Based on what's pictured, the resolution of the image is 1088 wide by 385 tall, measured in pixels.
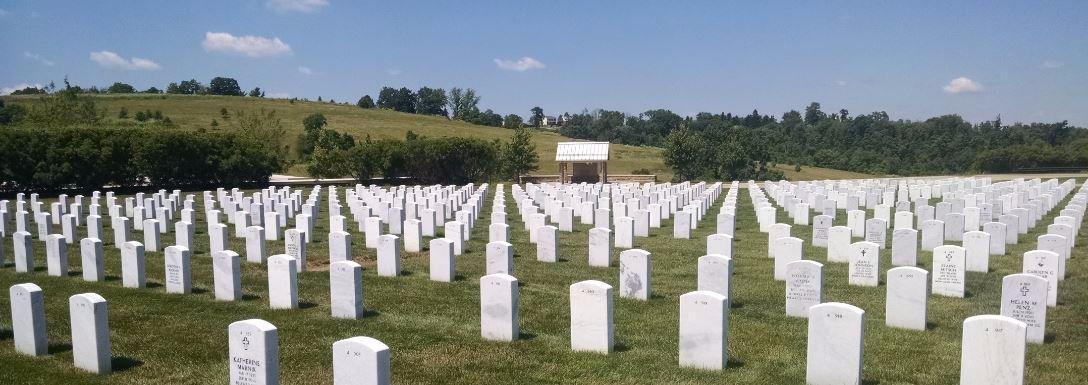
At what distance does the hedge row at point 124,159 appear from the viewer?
36.6 metres

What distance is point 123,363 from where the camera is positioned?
323 inches

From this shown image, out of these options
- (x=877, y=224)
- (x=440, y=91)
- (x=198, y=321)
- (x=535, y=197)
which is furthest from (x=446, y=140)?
(x=440, y=91)

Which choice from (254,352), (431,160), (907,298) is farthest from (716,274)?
(431,160)

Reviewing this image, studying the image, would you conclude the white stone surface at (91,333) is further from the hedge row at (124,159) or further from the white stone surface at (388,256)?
the hedge row at (124,159)

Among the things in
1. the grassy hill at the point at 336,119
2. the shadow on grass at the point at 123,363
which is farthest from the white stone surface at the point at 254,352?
the grassy hill at the point at 336,119

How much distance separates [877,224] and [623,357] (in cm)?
971

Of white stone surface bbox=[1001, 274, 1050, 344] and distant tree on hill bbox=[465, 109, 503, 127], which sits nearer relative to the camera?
white stone surface bbox=[1001, 274, 1050, 344]

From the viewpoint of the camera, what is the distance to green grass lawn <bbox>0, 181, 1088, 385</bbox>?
305 inches

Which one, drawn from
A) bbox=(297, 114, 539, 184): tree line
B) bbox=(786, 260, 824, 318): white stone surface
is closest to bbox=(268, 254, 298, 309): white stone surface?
bbox=(786, 260, 824, 318): white stone surface

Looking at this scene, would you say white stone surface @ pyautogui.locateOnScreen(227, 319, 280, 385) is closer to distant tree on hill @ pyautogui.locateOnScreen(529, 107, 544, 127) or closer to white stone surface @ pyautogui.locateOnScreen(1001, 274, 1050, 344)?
white stone surface @ pyautogui.locateOnScreen(1001, 274, 1050, 344)

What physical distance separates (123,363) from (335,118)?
3918 inches

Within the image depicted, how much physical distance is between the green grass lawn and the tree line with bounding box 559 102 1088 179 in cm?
4235

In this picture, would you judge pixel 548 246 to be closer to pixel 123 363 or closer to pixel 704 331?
pixel 704 331

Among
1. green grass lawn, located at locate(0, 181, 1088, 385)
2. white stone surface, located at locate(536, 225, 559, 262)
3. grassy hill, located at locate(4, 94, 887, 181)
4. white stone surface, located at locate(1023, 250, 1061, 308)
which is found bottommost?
green grass lawn, located at locate(0, 181, 1088, 385)
